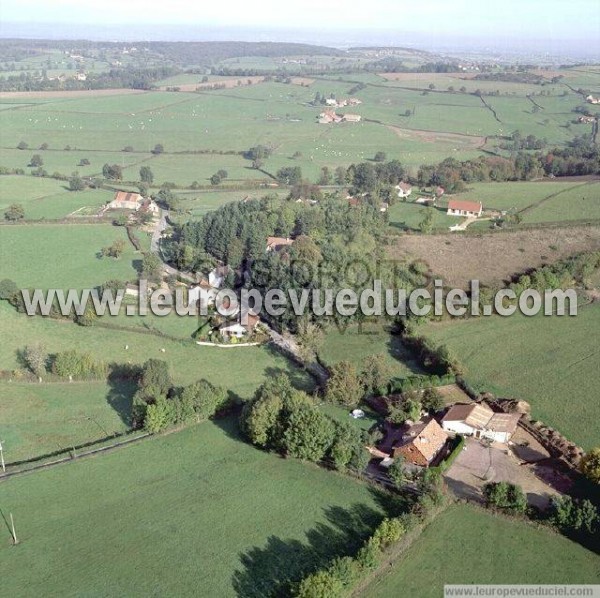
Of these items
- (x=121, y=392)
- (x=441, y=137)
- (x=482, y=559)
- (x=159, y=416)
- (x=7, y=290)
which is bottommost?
A: (x=482, y=559)

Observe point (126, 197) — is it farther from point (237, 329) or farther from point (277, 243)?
point (237, 329)

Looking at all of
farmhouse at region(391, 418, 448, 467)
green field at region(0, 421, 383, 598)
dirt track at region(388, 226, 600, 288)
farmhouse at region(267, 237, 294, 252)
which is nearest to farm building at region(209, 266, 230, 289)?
farmhouse at region(267, 237, 294, 252)

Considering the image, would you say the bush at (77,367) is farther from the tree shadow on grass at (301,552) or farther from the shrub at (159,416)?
the tree shadow on grass at (301,552)

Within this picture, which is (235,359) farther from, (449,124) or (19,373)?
(449,124)

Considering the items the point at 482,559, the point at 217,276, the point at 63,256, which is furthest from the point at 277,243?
the point at 482,559

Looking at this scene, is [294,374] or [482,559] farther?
[294,374]

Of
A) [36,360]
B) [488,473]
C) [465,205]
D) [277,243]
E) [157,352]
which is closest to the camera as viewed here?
[488,473]

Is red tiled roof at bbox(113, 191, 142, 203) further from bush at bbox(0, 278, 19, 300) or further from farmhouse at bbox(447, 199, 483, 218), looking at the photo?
farmhouse at bbox(447, 199, 483, 218)
